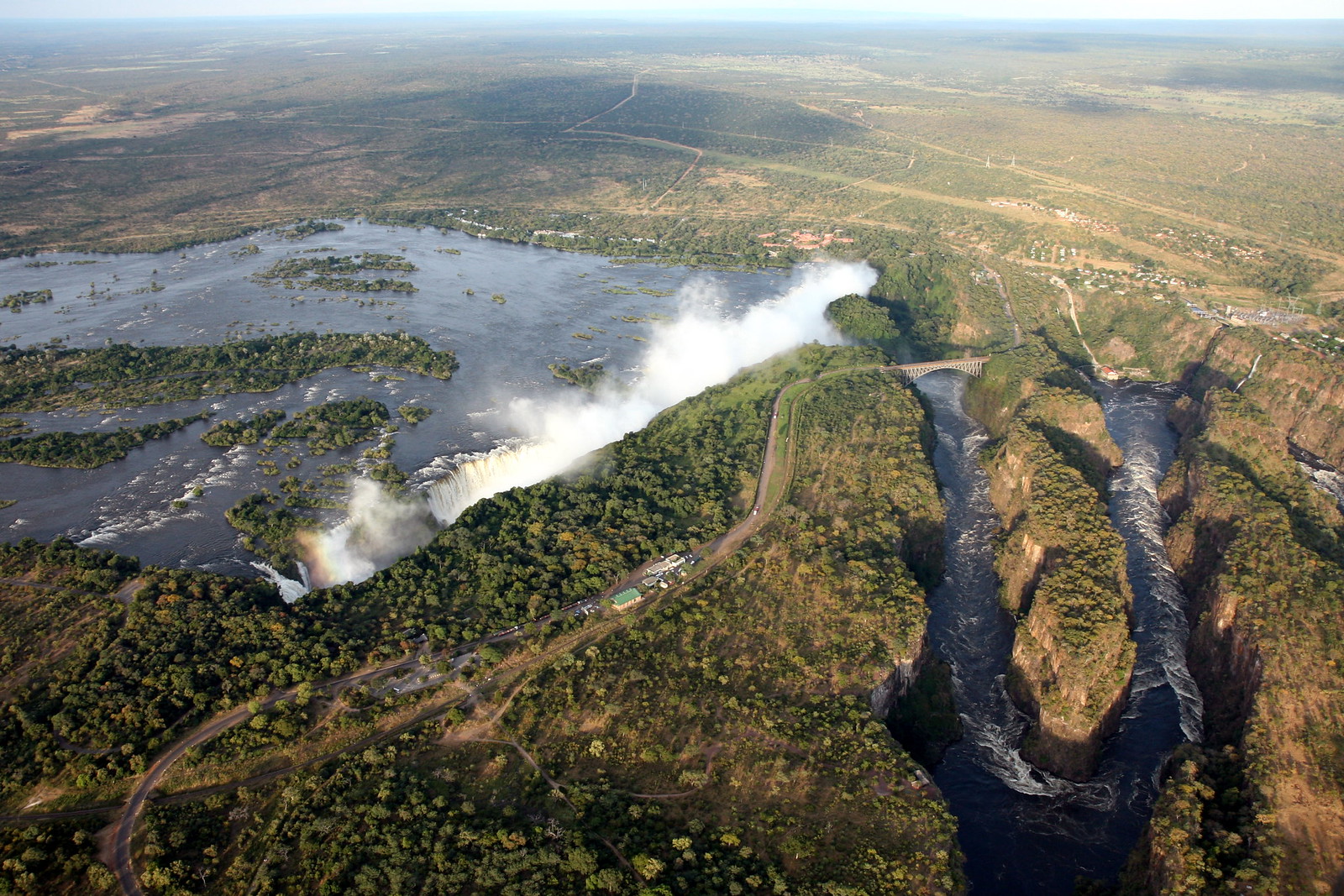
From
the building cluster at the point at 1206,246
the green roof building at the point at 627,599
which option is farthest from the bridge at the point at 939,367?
the building cluster at the point at 1206,246

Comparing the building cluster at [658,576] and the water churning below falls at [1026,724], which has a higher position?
the building cluster at [658,576]

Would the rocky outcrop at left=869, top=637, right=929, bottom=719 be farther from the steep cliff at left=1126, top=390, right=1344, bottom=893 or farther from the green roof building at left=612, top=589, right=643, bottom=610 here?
the green roof building at left=612, top=589, right=643, bottom=610

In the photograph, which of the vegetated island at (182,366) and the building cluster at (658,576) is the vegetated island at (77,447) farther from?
the building cluster at (658,576)

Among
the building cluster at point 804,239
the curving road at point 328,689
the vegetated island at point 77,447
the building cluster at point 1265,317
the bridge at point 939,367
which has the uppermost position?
the building cluster at point 1265,317

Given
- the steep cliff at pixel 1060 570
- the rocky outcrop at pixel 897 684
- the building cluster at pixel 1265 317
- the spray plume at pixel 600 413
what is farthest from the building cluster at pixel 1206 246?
the rocky outcrop at pixel 897 684

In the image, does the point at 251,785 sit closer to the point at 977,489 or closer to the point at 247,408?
the point at 247,408

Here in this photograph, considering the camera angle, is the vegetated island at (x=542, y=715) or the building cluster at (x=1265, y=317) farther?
the building cluster at (x=1265, y=317)

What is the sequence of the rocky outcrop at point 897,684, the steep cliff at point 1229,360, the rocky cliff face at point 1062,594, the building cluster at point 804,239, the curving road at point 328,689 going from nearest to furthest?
the curving road at point 328,689, the rocky outcrop at point 897,684, the rocky cliff face at point 1062,594, the steep cliff at point 1229,360, the building cluster at point 804,239

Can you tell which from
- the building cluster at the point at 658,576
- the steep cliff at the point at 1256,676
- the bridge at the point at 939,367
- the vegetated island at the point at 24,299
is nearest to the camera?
the steep cliff at the point at 1256,676

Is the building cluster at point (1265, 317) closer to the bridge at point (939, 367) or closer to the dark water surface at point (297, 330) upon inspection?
the bridge at point (939, 367)

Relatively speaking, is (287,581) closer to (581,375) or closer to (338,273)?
(581,375)
